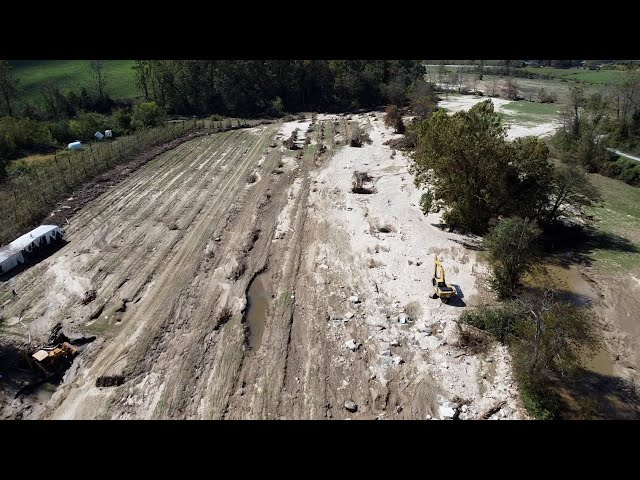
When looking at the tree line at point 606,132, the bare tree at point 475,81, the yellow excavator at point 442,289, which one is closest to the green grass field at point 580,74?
the bare tree at point 475,81

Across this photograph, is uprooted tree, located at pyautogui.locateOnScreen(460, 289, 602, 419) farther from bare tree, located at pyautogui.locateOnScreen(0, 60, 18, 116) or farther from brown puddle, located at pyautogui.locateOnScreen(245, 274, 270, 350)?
bare tree, located at pyautogui.locateOnScreen(0, 60, 18, 116)

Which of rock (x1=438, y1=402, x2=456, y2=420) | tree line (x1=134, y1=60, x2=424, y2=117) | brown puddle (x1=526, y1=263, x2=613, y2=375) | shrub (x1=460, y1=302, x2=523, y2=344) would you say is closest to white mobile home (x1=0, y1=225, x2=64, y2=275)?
rock (x1=438, y1=402, x2=456, y2=420)

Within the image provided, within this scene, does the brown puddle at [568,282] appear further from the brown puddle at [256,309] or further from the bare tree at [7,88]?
the bare tree at [7,88]

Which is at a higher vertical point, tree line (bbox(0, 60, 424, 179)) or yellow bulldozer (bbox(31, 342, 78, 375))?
tree line (bbox(0, 60, 424, 179))

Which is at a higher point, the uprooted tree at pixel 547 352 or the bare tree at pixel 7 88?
the bare tree at pixel 7 88
